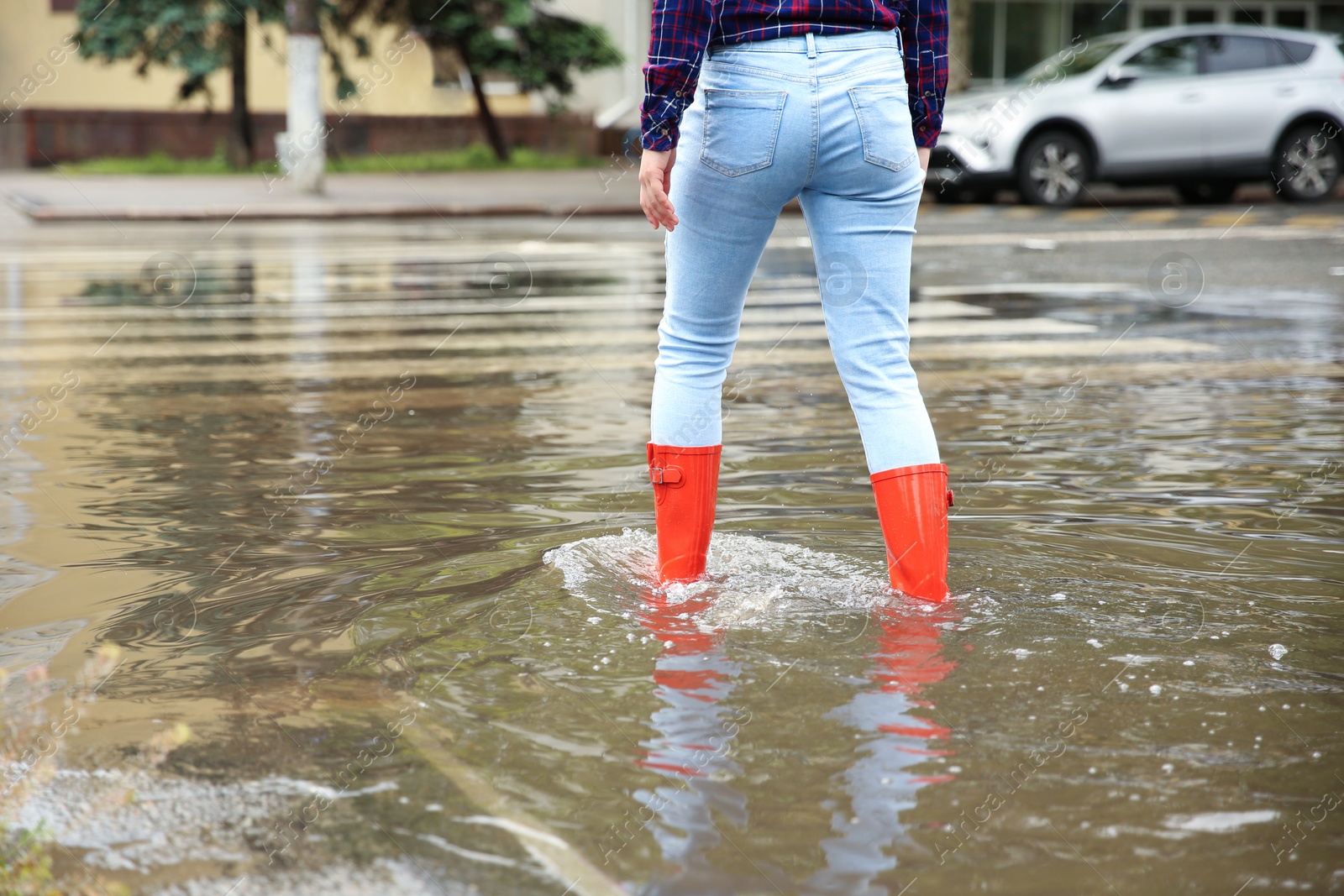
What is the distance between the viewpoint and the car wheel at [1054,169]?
15672 millimetres

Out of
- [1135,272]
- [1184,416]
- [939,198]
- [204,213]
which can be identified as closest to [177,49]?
[204,213]

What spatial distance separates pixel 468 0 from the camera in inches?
959

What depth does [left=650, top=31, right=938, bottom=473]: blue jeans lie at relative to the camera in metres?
2.82

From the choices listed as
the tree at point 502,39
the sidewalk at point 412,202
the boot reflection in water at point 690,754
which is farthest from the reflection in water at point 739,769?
the tree at point 502,39

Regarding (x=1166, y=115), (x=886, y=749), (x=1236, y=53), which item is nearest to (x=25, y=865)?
(x=886, y=749)

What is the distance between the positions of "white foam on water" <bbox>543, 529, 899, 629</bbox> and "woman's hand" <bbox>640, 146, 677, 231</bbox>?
30.1 inches

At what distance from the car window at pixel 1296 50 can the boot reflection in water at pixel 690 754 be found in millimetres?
14615

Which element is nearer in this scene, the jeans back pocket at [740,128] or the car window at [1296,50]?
the jeans back pocket at [740,128]

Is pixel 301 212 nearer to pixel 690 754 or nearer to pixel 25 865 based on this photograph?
pixel 690 754

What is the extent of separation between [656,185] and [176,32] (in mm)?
22724

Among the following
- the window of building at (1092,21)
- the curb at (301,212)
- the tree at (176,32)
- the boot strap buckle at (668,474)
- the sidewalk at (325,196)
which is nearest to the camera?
the boot strap buckle at (668,474)

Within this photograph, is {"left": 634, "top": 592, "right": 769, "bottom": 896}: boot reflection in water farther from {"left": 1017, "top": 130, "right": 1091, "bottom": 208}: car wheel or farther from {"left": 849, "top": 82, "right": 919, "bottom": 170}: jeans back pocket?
{"left": 1017, "top": 130, "right": 1091, "bottom": 208}: car wheel

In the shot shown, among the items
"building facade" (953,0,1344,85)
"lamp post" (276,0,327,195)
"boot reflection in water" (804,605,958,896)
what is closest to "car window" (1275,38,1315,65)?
"lamp post" (276,0,327,195)

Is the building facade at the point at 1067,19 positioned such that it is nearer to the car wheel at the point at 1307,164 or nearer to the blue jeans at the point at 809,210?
the car wheel at the point at 1307,164
